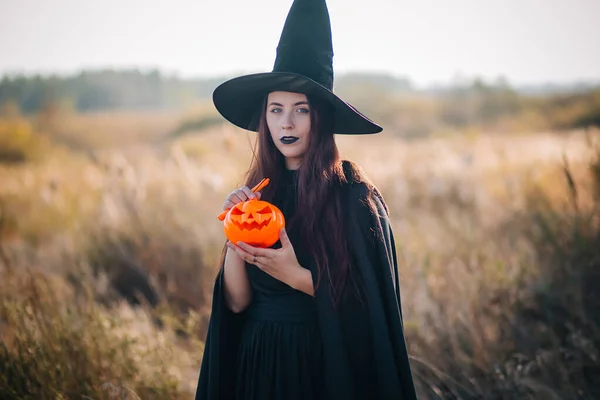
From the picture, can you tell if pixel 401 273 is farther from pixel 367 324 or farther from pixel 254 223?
pixel 254 223

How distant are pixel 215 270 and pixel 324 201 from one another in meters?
0.70

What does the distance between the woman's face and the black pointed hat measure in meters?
0.05

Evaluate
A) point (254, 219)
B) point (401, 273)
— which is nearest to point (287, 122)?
point (254, 219)

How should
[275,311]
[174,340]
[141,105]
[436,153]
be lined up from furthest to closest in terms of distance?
1. [141,105]
2. [436,153]
3. [174,340]
4. [275,311]

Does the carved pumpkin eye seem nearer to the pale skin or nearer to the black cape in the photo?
the pale skin

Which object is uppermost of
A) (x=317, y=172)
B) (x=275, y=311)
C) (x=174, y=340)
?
(x=317, y=172)

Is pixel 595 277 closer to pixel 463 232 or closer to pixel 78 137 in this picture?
pixel 463 232

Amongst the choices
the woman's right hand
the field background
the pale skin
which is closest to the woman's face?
the pale skin

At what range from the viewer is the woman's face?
7.54ft

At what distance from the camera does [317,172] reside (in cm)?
225

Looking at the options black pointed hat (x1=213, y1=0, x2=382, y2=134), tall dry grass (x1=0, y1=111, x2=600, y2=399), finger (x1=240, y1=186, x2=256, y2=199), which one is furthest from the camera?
tall dry grass (x1=0, y1=111, x2=600, y2=399)

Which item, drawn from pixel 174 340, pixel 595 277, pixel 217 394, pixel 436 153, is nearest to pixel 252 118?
pixel 217 394

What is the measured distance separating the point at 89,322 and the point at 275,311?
1738 mm

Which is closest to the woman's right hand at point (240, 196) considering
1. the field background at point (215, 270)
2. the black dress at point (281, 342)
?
the black dress at point (281, 342)
